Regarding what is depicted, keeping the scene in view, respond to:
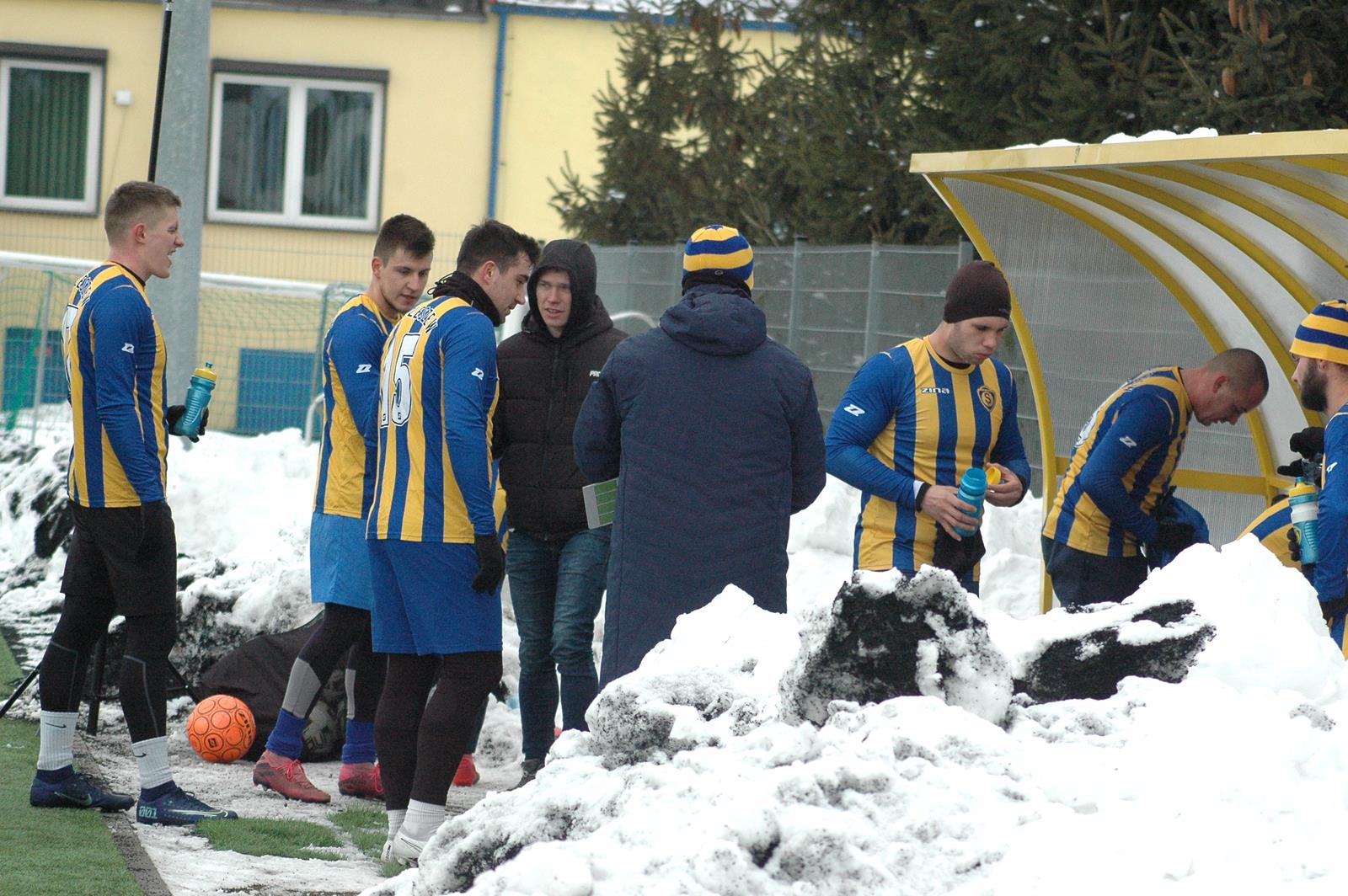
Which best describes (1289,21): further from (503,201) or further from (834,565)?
(503,201)

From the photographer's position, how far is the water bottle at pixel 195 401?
224 inches

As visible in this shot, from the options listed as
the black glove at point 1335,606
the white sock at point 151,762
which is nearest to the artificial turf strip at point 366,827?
the white sock at point 151,762

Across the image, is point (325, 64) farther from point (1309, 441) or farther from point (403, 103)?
point (1309, 441)

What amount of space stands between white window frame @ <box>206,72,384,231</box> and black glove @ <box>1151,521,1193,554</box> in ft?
52.5

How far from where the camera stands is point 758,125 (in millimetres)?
13320

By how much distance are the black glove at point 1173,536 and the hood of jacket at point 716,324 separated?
1.64 meters

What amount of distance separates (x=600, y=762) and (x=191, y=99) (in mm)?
7080

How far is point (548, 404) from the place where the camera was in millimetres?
5586

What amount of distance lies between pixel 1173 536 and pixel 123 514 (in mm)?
3403

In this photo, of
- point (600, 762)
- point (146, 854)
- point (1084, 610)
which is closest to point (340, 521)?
point (146, 854)

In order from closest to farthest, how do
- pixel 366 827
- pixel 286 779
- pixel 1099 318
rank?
pixel 366 827 < pixel 286 779 < pixel 1099 318

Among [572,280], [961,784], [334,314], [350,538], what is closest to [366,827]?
[350,538]

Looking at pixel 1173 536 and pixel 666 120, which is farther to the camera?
pixel 666 120

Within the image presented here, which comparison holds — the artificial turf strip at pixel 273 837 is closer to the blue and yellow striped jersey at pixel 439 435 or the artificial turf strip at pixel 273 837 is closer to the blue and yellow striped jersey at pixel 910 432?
the blue and yellow striped jersey at pixel 439 435
